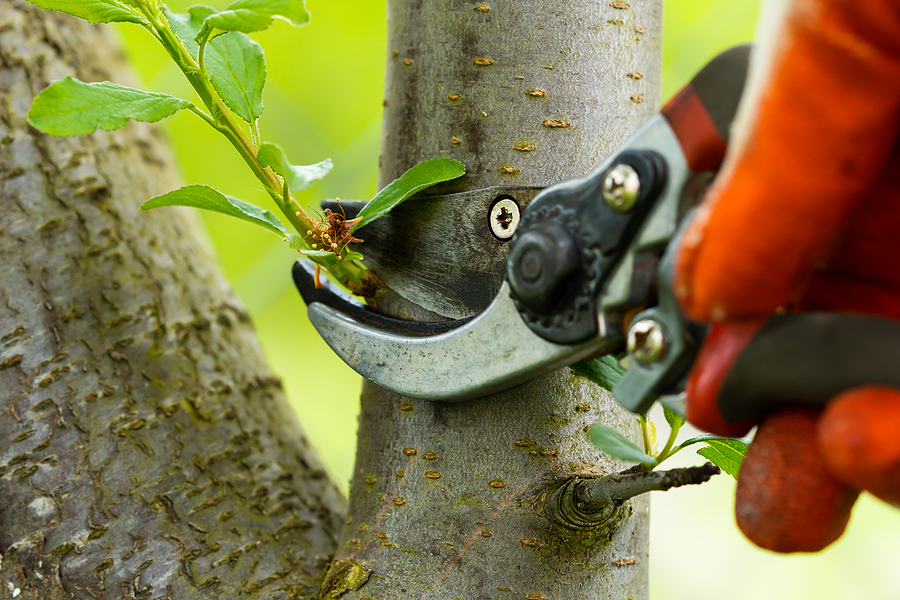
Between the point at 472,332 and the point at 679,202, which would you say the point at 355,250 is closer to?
the point at 472,332

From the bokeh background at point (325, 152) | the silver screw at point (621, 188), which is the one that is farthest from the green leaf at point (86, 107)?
the bokeh background at point (325, 152)

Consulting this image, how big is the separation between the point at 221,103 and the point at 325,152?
3.93 ft

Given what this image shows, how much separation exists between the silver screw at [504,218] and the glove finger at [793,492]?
20 centimetres

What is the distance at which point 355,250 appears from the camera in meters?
0.49

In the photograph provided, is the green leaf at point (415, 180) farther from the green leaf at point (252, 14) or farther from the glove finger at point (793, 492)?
the glove finger at point (793, 492)

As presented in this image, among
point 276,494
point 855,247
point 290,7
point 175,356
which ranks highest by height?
point 290,7

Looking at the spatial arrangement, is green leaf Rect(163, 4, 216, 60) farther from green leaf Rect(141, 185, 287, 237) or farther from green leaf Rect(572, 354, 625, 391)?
green leaf Rect(572, 354, 625, 391)

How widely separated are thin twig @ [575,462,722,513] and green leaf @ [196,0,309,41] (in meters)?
0.32

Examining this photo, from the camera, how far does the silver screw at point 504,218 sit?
45 cm

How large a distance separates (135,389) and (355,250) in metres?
0.21

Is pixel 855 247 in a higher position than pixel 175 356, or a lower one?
higher

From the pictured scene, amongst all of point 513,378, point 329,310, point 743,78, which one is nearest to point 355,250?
point 329,310

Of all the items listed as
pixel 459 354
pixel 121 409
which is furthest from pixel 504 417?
pixel 121 409

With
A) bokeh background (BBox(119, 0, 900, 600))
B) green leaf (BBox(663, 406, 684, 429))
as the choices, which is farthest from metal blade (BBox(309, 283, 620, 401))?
bokeh background (BBox(119, 0, 900, 600))
